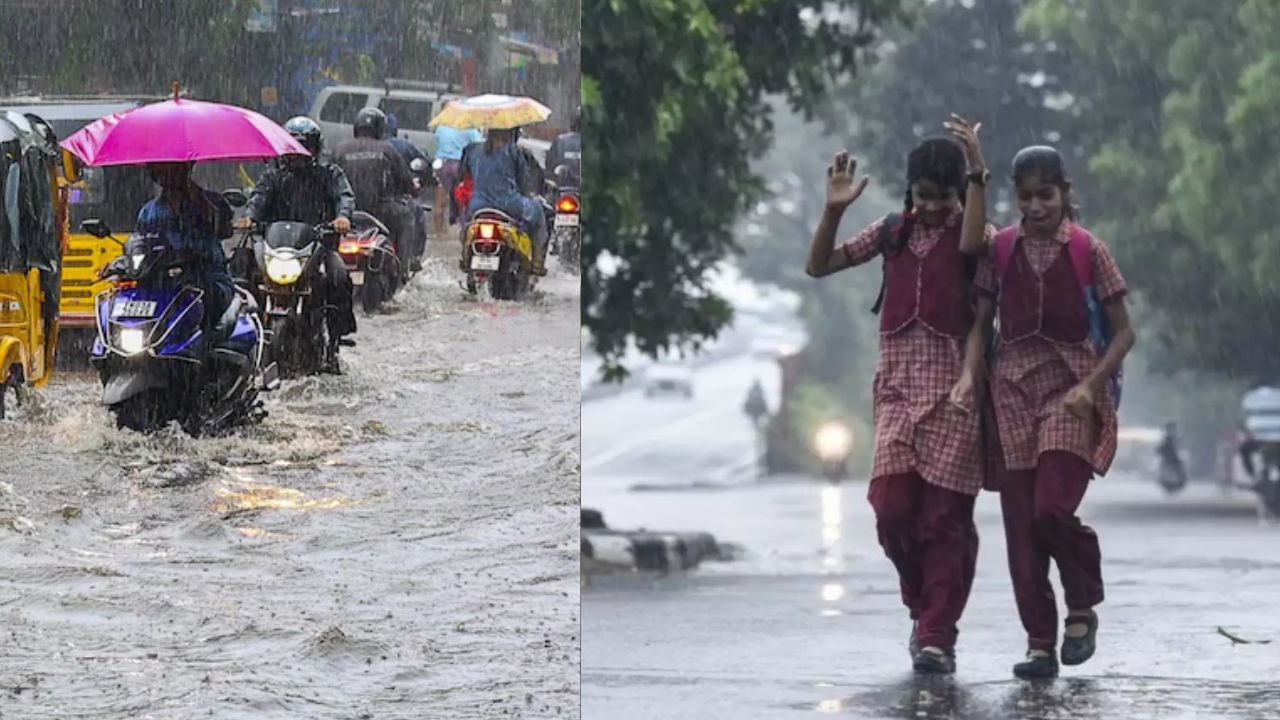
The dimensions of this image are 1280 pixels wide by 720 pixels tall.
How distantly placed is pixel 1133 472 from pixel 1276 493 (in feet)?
139

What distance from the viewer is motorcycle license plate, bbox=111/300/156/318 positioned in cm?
631

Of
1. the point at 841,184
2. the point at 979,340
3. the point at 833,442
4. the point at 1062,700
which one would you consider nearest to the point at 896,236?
the point at 841,184

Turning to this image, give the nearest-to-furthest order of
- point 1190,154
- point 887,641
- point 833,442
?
point 887,641, point 1190,154, point 833,442

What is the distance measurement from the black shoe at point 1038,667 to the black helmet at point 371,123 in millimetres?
2982

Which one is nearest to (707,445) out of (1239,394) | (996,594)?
(1239,394)

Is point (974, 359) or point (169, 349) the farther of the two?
point (974, 359)

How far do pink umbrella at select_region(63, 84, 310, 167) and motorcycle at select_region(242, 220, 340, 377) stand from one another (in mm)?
193

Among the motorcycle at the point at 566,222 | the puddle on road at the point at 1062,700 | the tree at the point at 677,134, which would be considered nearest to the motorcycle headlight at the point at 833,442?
the tree at the point at 677,134

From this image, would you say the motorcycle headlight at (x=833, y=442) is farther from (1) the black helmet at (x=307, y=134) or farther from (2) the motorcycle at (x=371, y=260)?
(1) the black helmet at (x=307, y=134)

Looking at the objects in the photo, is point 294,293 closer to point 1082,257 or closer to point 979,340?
point 979,340

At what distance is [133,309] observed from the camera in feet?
20.7

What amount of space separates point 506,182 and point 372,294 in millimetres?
401

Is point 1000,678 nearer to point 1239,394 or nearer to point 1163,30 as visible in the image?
point 1163,30

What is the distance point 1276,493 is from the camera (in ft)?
89.1
